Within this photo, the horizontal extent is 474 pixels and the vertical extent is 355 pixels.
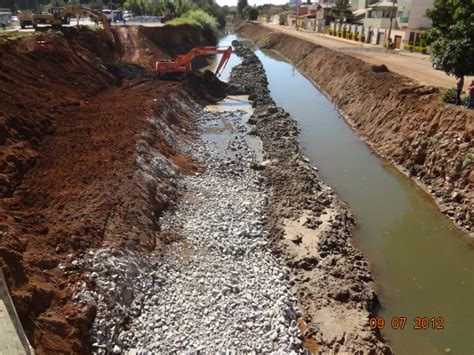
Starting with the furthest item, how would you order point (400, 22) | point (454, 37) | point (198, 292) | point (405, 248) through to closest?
point (400, 22) < point (454, 37) < point (405, 248) < point (198, 292)

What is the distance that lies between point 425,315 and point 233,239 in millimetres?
6252

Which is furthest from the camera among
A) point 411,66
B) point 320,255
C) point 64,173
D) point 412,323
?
point 411,66

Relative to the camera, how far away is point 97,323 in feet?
30.7

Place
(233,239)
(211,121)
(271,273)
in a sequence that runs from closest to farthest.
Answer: (271,273), (233,239), (211,121)

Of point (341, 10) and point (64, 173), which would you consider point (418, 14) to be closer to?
point (341, 10)

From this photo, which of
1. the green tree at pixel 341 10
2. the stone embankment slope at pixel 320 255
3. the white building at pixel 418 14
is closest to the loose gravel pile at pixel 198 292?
the stone embankment slope at pixel 320 255

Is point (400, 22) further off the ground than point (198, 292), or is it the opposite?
point (400, 22)

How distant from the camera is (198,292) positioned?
443 inches

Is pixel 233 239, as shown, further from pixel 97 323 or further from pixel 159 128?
pixel 159 128

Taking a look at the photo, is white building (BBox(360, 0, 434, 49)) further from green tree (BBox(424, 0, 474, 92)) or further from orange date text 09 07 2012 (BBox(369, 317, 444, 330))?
orange date text 09 07 2012 (BBox(369, 317, 444, 330))

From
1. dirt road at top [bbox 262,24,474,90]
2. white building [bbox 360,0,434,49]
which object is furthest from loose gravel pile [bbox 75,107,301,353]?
white building [bbox 360,0,434,49]

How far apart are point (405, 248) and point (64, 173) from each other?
501 inches

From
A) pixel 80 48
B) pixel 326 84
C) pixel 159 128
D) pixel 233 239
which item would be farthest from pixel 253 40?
pixel 233 239

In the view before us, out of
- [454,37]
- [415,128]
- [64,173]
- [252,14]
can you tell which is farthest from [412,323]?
[252,14]
